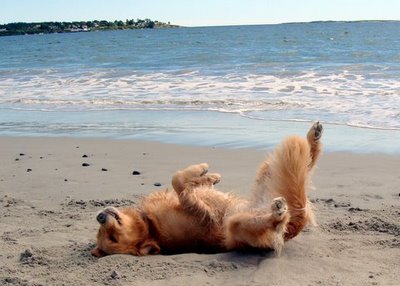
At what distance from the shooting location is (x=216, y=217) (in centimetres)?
411

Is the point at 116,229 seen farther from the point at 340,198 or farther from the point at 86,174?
the point at 86,174

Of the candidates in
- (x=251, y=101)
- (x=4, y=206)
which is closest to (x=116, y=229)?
(x=4, y=206)

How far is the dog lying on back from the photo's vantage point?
3.81 metres

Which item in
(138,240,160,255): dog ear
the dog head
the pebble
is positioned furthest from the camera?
(138,240,160,255): dog ear

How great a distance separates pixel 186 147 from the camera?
7.68 meters

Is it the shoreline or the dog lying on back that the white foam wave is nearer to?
the shoreline

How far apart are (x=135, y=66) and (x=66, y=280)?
20869mm

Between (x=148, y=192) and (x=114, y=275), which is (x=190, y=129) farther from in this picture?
(x=114, y=275)

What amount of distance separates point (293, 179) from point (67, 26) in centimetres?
12184

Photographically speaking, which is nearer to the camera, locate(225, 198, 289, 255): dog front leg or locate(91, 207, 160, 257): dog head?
locate(225, 198, 289, 255): dog front leg

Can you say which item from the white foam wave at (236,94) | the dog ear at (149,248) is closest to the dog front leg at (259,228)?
the dog ear at (149,248)

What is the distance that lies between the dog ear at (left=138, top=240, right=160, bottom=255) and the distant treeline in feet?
390

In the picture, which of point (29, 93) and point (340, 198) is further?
point (29, 93)

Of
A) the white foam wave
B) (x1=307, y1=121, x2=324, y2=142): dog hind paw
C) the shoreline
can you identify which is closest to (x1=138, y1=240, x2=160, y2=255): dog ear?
(x1=307, y1=121, x2=324, y2=142): dog hind paw
